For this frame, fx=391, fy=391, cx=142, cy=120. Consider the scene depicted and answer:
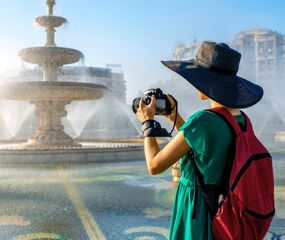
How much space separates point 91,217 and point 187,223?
9.67ft

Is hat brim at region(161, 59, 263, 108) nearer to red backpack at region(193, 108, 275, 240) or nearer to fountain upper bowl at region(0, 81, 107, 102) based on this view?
red backpack at region(193, 108, 275, 240)

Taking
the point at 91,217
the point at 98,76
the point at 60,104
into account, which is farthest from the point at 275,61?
the point at 91,217

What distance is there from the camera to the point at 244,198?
1.58m

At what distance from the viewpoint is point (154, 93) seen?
2.03 m

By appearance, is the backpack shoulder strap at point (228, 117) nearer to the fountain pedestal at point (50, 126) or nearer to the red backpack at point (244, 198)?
the red backpack at point (244, 198)

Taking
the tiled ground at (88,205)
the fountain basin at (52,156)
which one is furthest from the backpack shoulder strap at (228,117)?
the fountain basin at (52,156)

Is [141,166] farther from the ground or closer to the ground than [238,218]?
closer to the ground

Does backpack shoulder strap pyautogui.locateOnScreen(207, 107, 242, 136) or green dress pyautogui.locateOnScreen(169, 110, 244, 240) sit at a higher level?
backpack shoulder strap pyautogui.locateOnScreen(207, 107, 242, 136)

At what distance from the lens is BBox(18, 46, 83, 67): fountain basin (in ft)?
44.8

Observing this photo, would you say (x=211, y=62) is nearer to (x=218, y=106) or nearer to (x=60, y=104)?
(x=218, y=106)

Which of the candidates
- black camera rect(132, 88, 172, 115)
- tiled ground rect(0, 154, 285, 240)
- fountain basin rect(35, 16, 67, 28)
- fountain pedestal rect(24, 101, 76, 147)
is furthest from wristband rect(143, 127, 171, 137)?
fountain basin rect(35, 16, 67, 28)

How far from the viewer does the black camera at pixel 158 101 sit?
2.02 m

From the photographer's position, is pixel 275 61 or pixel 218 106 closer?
pixel 218 106

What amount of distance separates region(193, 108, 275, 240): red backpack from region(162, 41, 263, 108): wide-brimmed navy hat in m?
0.14
